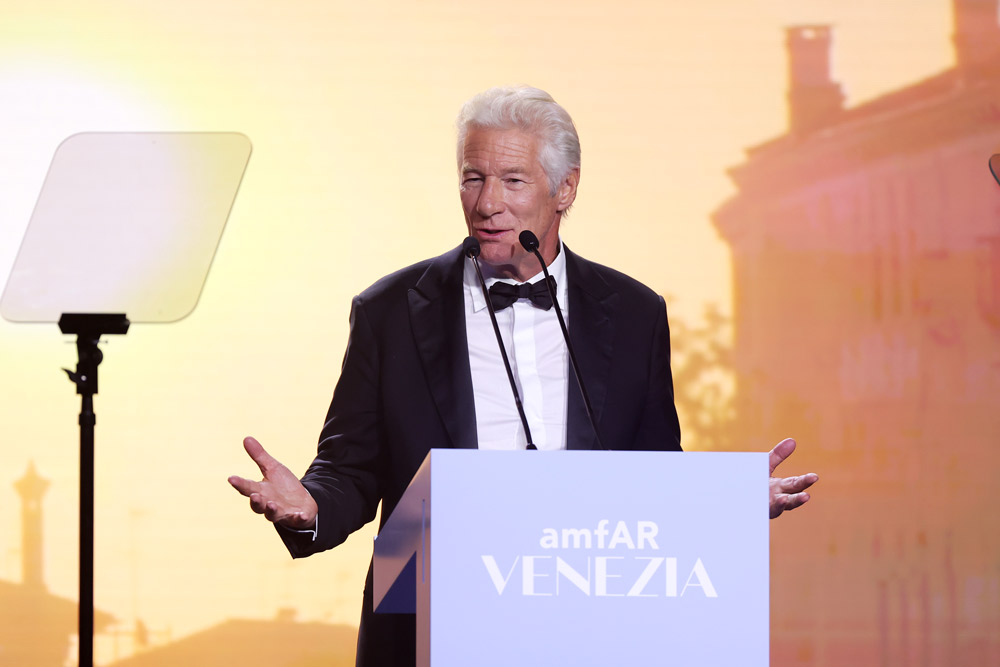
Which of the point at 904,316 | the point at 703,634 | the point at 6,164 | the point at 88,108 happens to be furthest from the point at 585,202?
the point at 703,634

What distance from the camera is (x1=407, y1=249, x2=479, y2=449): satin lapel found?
197 cm

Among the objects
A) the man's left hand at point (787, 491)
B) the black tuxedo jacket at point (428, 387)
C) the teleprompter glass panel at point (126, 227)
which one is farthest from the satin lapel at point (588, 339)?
the teleprompter glass panel at point (126, 227)

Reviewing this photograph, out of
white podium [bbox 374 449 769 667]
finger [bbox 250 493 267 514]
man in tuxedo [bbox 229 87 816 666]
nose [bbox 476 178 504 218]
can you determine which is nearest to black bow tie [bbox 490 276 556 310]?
man in tuxedo [bbox 229 87 816 666]

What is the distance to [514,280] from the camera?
2191 millimetres

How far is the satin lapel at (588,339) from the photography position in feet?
6.57

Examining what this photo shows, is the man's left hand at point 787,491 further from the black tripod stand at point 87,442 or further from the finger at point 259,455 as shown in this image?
the black tripod stand at point 87,442

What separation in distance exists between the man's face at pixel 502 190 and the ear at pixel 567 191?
7 centimetres

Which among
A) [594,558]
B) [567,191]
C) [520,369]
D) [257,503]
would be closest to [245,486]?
[257,503]

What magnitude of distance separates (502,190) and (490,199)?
0.11ft

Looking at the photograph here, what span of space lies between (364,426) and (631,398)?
488 millimetres

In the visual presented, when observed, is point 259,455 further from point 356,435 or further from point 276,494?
point 356,435

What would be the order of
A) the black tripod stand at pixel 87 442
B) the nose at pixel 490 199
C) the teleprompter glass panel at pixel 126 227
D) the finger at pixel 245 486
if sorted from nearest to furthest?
the finger at pixel 245 486
the nose at pixel 490 199
the black tripod stand at pixel 87 442
the teleprompter glass panel at pixel 126 227

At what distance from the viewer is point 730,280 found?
361cm

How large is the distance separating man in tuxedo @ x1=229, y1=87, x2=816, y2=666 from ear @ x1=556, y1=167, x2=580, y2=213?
11 millimetres
